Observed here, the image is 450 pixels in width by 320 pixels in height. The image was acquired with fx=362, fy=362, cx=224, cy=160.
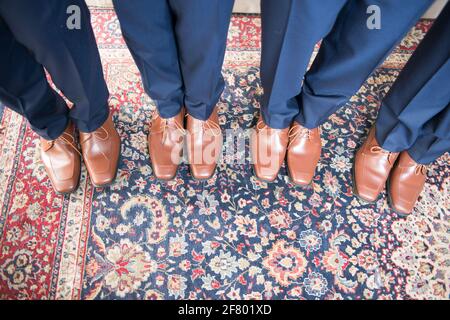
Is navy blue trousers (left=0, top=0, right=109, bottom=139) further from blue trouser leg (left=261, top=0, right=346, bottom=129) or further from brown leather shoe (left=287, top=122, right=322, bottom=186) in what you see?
brown leather shoe (left=287, top=122, right=322, bottom=186)

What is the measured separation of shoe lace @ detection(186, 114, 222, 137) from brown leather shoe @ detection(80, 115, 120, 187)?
0.83 ft

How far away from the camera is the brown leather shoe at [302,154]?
1.10 m

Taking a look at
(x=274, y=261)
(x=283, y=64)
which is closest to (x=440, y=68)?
(x=283, y=64)

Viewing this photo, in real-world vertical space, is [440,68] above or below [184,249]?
above

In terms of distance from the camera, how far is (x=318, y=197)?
1.12 metres

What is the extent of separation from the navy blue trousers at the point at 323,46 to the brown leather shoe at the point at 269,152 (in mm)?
92

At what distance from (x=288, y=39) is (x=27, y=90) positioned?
612 mm

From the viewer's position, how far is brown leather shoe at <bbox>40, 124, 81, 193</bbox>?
105 centimetres

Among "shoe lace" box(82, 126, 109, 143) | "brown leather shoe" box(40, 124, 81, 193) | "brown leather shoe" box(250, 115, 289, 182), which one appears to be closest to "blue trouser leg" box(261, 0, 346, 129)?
"brown leather shoe" box(250, 115, 289, 182)

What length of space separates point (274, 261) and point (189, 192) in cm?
32

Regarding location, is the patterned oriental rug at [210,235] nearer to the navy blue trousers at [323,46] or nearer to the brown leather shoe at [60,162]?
the brown leather shoe at [60,162]
